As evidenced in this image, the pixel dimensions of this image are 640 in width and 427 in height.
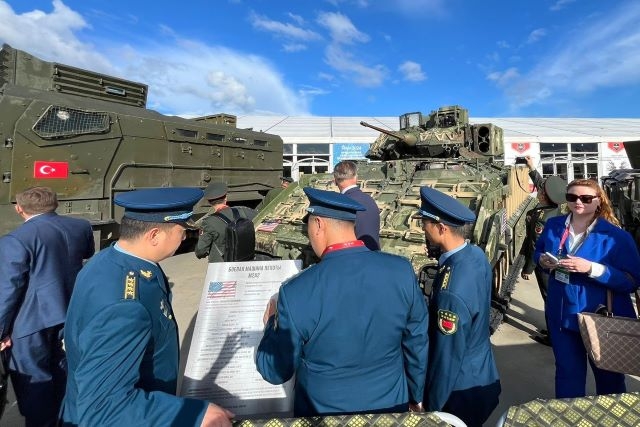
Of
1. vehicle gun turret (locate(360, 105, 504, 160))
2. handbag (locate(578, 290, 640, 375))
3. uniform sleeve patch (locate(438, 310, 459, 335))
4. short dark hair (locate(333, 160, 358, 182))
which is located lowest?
handbag (locate(578, 290, 640, 375))

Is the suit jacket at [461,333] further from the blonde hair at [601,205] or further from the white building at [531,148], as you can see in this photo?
the white building at [531,148]

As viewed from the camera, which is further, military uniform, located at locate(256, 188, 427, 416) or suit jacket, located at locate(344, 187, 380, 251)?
suit jacket, located at locate(344, 187, 380, 251)

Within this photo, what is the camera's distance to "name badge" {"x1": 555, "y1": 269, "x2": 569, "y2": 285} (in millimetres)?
2725

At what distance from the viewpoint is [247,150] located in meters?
11.0

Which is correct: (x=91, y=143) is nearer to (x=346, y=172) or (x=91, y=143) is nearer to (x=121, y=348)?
(x=346, y=172)

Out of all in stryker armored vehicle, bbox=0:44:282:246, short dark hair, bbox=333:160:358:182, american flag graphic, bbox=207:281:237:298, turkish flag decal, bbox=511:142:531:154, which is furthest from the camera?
turkish flag decal, bbox=511:142:531:154

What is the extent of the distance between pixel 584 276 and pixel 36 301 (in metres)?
3.68

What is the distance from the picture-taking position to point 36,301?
272cm

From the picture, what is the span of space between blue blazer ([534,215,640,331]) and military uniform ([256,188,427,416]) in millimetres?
1585

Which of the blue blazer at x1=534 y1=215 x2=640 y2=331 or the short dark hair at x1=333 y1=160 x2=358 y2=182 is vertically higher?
the short dark hair at x1=333 y1=160 x2=358 y2=182

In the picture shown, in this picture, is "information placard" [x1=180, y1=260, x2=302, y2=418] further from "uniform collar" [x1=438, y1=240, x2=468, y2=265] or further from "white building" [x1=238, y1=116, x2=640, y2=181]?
"white building" [x1=238, y1=116, x2=640, y2=181]

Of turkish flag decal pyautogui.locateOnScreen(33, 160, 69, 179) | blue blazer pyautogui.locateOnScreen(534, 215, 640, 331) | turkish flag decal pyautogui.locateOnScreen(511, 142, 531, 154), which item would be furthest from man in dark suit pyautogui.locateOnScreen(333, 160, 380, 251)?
turkish flag decal pyautogui.locateOnScreen(511, 142, 531, 154)

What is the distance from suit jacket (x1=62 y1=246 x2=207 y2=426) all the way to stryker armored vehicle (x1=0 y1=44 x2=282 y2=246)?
20.8 feet

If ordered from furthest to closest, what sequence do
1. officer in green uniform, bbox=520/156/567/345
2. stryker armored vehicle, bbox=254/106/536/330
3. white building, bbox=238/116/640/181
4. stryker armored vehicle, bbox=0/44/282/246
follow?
white building, bbox=238/116/640/181 < stryker armored vehicle, bbox=0/44/282/246 < stryker armored vehicle, bbox=254/106/536/330 < officer in green uniform, bbox=520/156/567/345
